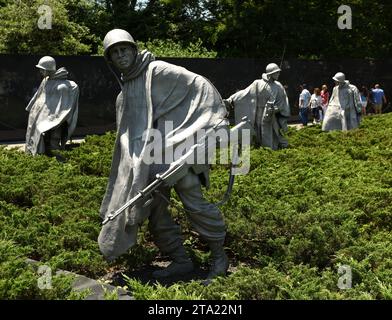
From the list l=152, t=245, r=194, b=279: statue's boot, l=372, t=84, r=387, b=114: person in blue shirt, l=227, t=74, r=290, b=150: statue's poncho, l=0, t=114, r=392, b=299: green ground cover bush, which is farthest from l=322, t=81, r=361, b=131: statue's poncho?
l=152, t=245, r=194, b=279: statue's boot

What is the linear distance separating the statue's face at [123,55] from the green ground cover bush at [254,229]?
5.03 ft

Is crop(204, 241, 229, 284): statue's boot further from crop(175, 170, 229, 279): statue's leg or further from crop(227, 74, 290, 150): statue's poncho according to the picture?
crop(227, 74, 290, 150): statue's poncho

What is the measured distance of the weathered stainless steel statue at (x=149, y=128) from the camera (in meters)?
4.92

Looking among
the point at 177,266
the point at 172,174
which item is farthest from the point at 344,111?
the point at 172,174

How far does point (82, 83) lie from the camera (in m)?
18.8

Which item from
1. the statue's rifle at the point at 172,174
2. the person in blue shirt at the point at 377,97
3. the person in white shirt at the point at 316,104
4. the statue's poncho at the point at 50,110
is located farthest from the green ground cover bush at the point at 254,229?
the person in blue shirt at the point at 377,97

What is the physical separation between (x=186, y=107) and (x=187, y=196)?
65cm

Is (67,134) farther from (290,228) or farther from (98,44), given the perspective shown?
(98,44)

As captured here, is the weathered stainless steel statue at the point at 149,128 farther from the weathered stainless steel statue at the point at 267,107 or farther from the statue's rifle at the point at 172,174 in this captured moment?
the weathered stainless steel statue at the point at 267,107

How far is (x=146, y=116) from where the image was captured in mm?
5020

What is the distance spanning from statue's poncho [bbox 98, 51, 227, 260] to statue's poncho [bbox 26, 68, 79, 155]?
7018 millimetres

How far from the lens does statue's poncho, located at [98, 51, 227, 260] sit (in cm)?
493

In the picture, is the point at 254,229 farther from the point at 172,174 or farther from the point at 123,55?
the point at 123,55

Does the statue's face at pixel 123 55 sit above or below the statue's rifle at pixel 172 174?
above
